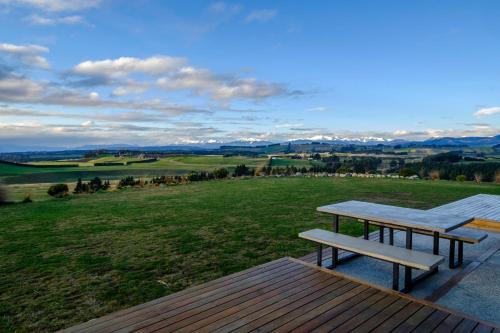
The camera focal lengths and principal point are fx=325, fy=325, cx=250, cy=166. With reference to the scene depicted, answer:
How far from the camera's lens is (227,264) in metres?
4.88

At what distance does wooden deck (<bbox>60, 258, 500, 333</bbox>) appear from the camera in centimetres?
284

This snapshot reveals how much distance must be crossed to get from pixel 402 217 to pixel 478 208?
3.53 meters

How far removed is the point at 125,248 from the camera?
5863mm

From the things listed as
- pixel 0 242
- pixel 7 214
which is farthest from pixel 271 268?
pixel 7 214

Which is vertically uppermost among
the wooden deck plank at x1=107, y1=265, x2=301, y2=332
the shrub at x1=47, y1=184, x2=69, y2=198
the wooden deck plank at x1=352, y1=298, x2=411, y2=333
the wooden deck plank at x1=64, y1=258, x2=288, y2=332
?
the wooden deck plank at x1=352, y1=298, x2=411, y2=333

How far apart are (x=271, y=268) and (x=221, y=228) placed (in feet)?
10.3

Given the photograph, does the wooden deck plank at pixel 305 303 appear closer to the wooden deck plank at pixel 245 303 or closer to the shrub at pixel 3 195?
the wooden deck plank at pixel 245 303

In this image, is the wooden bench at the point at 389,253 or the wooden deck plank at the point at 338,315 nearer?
the wooden deck plank at the point at 338,315

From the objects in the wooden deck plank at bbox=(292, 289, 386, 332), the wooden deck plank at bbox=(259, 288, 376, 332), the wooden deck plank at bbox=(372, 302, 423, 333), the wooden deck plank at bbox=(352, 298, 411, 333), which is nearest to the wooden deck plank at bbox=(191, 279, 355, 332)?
the wooden deck plank at bbox=(259, 288, 376, 332)

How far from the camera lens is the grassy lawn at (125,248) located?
12.3ft

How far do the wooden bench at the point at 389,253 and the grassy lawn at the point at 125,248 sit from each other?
3.75 ft

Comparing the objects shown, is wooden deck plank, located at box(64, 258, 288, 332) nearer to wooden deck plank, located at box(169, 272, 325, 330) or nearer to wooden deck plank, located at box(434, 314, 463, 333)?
wooden deck plank, located at box(169, 272, 325, 330)

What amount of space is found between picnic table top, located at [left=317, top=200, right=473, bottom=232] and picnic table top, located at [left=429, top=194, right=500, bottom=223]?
122 cm

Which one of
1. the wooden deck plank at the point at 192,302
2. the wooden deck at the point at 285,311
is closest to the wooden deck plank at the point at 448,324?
the wooden deck at the point at 285,311
